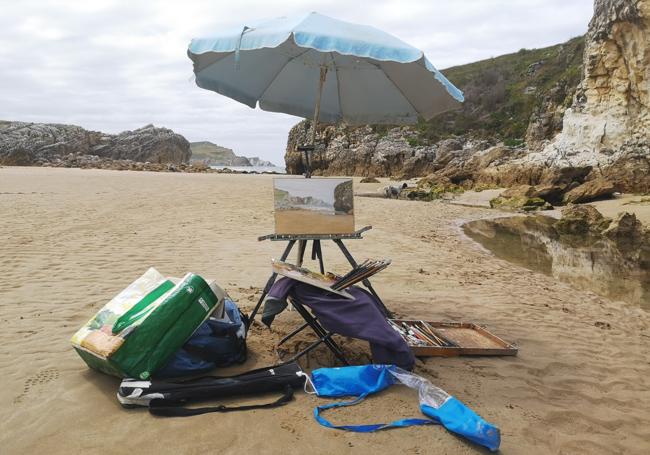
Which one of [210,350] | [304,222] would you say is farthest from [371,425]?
[304,222]

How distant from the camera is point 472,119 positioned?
175ft

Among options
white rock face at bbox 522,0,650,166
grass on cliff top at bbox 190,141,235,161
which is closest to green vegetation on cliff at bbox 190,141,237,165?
grass on cliff top at bbox 190,141,235,161

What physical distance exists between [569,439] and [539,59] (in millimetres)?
76461

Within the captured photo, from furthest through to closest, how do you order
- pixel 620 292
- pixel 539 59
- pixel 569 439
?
pixel 539 59 → pixel 620 292 → pixel 569 439

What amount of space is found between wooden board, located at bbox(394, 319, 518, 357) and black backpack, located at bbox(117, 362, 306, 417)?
4.40 feet

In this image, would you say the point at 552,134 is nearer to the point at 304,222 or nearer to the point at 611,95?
the point at 611,95

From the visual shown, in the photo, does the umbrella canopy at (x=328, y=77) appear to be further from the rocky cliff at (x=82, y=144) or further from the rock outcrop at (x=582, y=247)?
the rocky cliff at (x=82, y=144)

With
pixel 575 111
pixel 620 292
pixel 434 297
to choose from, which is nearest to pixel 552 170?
pixel 575 111

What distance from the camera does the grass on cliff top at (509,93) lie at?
46.4 meters

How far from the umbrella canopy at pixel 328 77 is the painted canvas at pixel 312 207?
90cm

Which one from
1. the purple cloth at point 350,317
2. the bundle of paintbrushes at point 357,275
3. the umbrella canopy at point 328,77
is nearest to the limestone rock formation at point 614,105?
the umbrella canopy at point 328,77

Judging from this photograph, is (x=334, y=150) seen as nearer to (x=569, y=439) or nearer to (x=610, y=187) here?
(x=610, y=187)

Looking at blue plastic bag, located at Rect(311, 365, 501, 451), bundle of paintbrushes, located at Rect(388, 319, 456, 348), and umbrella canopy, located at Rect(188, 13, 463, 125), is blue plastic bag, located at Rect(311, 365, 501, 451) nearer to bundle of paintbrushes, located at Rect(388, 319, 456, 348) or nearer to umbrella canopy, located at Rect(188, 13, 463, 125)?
bundle of paintbrushes, located at Rect(388, 319, 456, 348)

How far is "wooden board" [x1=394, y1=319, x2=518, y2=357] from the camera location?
4.39 m
